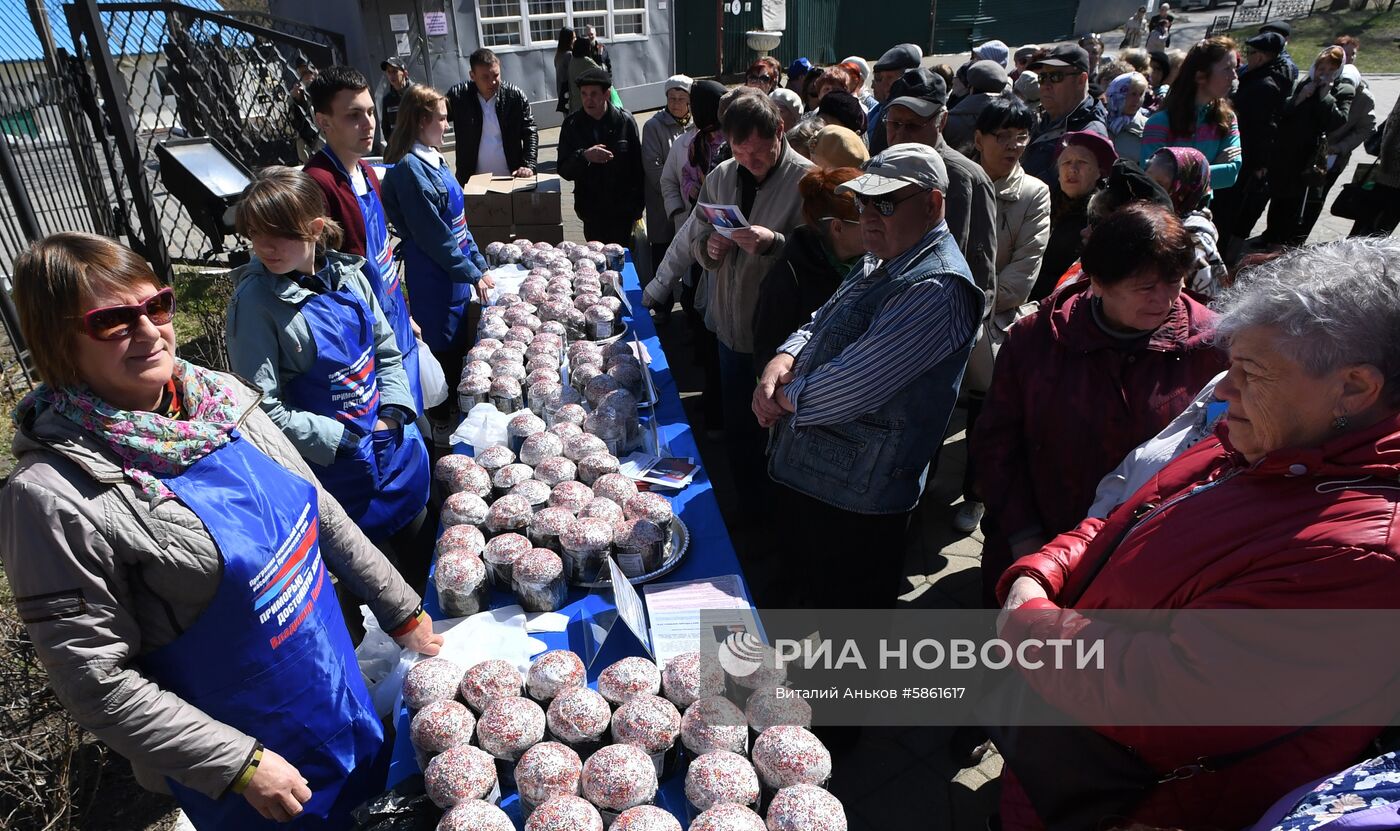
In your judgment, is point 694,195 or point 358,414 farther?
point 694,195

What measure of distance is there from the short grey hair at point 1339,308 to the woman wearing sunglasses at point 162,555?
71.4 inches

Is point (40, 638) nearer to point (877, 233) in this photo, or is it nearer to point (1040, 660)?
point (1040, 660)

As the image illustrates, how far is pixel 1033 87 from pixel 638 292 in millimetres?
3327

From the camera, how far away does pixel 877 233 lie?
6.71ft

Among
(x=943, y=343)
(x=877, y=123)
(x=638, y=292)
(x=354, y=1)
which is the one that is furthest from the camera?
(x=354, y=1)

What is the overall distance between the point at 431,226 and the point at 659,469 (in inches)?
78.4

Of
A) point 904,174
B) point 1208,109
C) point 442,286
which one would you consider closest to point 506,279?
point 442,286

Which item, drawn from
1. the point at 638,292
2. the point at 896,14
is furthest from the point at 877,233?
the point at 896,14

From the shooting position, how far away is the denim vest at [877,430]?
2012mm

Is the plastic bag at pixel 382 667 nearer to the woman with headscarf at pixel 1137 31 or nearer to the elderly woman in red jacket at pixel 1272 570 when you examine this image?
the elderly woman in red jacket at pixel 1272 570

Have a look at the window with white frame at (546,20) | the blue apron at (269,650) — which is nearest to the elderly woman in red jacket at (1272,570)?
the blue apron at (269,650)

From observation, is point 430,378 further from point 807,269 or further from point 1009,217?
point 1009,217

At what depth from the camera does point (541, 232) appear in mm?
5098

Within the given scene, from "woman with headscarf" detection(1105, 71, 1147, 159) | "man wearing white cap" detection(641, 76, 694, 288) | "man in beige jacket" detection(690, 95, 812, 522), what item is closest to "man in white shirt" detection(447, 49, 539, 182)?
"man wearing white cap" detection(641, 76, 694, 288)
